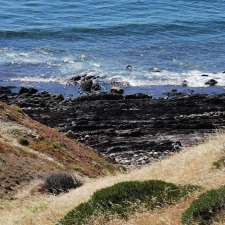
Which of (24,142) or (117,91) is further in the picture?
(117,91)

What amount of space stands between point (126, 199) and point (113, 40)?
3022 inches

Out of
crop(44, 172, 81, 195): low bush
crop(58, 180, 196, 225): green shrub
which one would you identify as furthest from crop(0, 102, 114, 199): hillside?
crop(58, 180, 196, 225): green shrub

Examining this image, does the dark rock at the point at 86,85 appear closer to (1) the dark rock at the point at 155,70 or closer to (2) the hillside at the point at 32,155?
(1) the dark rock at the point at 155,70

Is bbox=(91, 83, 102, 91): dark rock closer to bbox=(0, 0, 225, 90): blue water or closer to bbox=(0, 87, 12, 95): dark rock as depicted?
bbox=(0, 0, 225, 90): blue water

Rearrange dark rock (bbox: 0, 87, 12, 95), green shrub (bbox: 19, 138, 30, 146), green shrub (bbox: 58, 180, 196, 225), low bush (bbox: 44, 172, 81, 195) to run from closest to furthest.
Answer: green shrub (bbox: 58, 180, 196, 225) < low bush (bbox: 44, 172, 81, 195) < green shrub (bbox: 19, 138, 30, 146) < dark rock (bbox: 0, 87, 12, 95)

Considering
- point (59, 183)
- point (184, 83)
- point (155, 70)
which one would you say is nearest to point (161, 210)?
point (59, 183)

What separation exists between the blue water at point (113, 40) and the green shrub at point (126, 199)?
55724mm

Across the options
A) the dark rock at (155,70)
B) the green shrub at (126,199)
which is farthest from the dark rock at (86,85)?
the green shrub at (126,199)

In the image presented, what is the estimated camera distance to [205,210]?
14.5 metres

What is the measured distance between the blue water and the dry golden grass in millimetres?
49684

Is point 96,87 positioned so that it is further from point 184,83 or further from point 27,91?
point 184,83

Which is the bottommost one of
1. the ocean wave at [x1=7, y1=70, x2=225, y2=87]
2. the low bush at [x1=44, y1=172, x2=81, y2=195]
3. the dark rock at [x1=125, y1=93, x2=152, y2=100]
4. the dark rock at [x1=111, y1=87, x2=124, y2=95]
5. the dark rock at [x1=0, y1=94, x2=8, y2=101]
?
the ocean wave at [x1=7, y1=70, x2=225, y2=87]

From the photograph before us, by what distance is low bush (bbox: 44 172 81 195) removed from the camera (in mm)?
26745

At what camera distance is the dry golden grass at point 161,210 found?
15.4 metres
